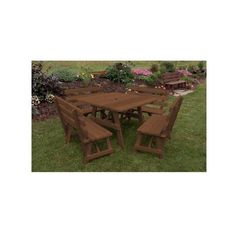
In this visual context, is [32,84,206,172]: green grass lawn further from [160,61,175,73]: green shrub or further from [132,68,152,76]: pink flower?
[160,61,175,73]: green shrub

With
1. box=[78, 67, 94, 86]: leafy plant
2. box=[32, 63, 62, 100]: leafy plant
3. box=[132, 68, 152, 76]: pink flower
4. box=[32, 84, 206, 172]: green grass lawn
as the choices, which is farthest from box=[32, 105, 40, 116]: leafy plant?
box=[132, 68, 152, 76]: pink flower

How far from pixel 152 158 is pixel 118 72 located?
661cm

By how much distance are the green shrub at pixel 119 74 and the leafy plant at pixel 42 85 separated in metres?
2.74

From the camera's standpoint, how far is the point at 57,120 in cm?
802

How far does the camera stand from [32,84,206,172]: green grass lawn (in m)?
5.52

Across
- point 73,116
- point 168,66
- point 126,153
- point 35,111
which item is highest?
point 168,66

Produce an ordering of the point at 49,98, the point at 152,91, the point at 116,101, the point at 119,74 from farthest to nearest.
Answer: the point at 119,74 → the point at 49,98 → the point at 152,91 → the point at 116,101

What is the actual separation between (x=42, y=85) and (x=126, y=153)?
4556mm

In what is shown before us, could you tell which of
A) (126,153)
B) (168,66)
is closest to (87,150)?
(126,153)

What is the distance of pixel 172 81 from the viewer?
502 inches

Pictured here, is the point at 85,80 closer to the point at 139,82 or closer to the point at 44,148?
the point at 139,82

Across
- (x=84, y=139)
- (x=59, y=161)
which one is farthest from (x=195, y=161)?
(x=59, y=161)

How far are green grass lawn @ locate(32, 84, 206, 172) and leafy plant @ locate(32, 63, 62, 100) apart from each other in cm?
158

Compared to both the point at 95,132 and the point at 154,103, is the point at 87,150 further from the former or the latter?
the point at 154,103
